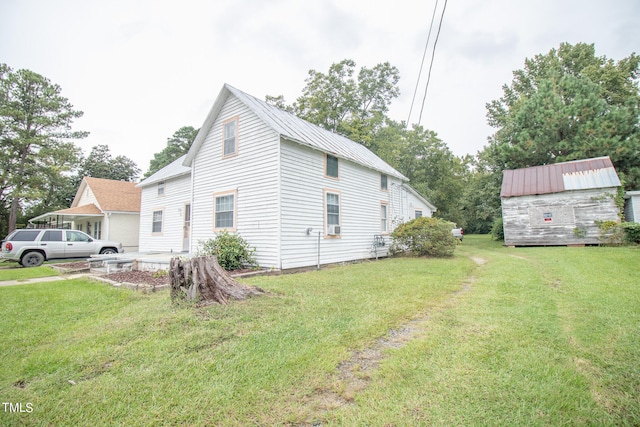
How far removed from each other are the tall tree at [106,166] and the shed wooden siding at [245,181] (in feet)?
110

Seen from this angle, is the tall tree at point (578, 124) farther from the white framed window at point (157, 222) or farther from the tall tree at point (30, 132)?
the tall tree at point (30, 132)

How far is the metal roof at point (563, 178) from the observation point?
15854 mm

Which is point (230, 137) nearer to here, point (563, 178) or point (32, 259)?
point (32, 259)

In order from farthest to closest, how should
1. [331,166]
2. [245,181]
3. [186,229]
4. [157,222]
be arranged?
[157,222]
[186,229]
[331,166]
[245,181]

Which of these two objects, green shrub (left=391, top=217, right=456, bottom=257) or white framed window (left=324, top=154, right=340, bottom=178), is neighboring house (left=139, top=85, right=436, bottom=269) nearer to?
white framed window (left=324, top=154, right=340, bottom=178)

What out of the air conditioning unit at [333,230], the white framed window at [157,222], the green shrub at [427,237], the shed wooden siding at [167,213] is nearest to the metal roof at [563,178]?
the green shrub at [427,237]

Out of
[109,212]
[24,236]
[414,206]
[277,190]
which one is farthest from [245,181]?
[109,212]

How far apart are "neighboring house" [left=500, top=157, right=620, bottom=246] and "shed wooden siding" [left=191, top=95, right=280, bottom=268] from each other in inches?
633

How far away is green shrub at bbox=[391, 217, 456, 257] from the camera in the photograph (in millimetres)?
12977

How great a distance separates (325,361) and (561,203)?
64.4 ft

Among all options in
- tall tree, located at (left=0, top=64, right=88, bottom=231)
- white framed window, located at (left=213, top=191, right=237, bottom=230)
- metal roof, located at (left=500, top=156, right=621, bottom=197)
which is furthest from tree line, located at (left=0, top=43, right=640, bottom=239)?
white framed window, located at (left=213, top=191, right=237, bottom=230)

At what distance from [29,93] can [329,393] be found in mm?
30841

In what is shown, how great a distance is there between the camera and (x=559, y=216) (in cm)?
1659

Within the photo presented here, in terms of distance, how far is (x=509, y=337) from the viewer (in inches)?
131
